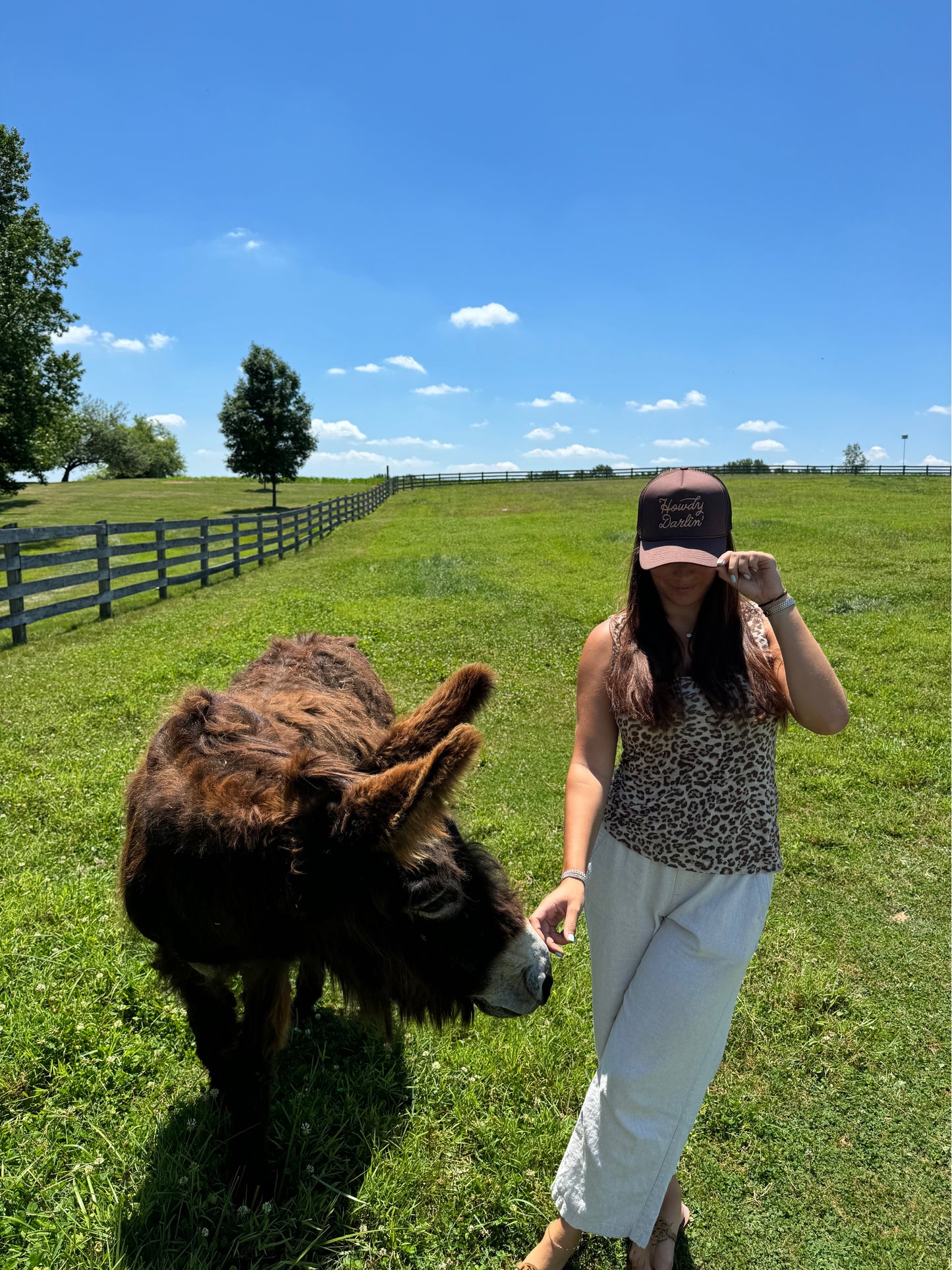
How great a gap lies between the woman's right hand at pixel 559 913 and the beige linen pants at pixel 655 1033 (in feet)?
0.70

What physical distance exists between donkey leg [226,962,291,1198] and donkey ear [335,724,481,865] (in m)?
0.96

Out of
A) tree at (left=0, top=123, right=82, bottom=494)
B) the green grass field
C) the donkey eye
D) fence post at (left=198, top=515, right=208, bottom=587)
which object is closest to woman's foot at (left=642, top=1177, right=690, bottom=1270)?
the green grass field

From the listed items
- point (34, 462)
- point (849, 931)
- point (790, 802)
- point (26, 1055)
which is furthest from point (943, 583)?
point (34, 462)

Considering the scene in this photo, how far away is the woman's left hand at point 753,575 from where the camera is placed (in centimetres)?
194

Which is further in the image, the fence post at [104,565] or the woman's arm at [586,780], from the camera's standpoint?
the fence post at [104,565]

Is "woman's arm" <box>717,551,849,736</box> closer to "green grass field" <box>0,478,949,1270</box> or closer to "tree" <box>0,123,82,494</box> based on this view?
"green grass field" <box>0,478,949,1270</box>

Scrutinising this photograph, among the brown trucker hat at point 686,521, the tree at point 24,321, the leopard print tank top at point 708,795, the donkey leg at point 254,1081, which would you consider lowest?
the donkey leg at point 254,1081

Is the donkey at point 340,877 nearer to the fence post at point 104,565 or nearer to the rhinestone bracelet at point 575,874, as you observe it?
the rhinestone bracelet at point 575,874

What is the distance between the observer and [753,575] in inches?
77.5

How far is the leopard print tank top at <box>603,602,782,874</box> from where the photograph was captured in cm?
208

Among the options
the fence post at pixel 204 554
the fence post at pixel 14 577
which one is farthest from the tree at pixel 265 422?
the fence post at pixel 14 577

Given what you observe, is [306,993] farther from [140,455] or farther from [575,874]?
[140,455]

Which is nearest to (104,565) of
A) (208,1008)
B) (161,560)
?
(161,560)

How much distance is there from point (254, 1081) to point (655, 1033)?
1485mm
